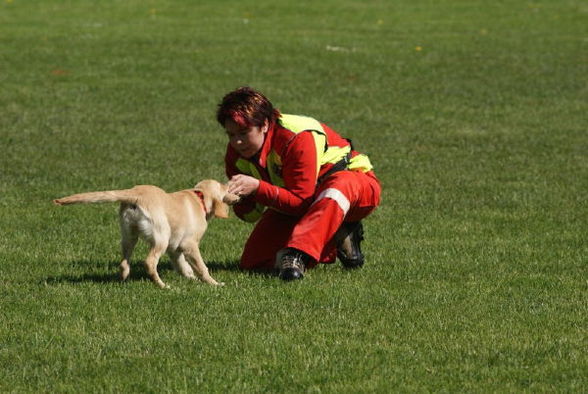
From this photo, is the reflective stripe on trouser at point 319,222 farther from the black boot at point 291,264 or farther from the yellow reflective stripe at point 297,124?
the yellow reflective stripe at point 297,124

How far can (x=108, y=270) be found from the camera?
8.50 meters

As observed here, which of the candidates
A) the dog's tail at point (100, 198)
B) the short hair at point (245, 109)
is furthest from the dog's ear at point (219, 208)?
the dog's tail at point (100, 198)

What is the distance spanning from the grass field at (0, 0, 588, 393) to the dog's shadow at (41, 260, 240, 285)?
43 millimetres

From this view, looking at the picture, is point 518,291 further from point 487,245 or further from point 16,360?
point 16,360

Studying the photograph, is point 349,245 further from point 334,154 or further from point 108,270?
point 108,270

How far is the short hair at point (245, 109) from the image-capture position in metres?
7.76

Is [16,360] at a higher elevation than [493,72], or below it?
higher

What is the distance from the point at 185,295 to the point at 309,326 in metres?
1.14

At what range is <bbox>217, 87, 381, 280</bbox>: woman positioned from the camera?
7902 millimetres

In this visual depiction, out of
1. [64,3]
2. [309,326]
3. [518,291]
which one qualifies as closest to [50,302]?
[309,326]

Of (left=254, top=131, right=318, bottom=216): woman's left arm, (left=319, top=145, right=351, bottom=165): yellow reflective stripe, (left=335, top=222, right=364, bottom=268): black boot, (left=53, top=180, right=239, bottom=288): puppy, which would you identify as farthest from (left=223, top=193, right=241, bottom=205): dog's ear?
(left=335, top=222, right=364, bottom=268): black boot

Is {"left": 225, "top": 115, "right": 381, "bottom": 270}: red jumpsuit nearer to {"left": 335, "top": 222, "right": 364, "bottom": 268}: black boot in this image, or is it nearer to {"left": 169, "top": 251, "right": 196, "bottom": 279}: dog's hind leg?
{"left": 335, "top": 222, "right": 364, "bottom": 268}: black boot

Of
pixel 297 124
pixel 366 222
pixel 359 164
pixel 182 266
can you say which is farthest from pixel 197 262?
pixel 366 222

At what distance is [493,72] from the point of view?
71.5 ft
